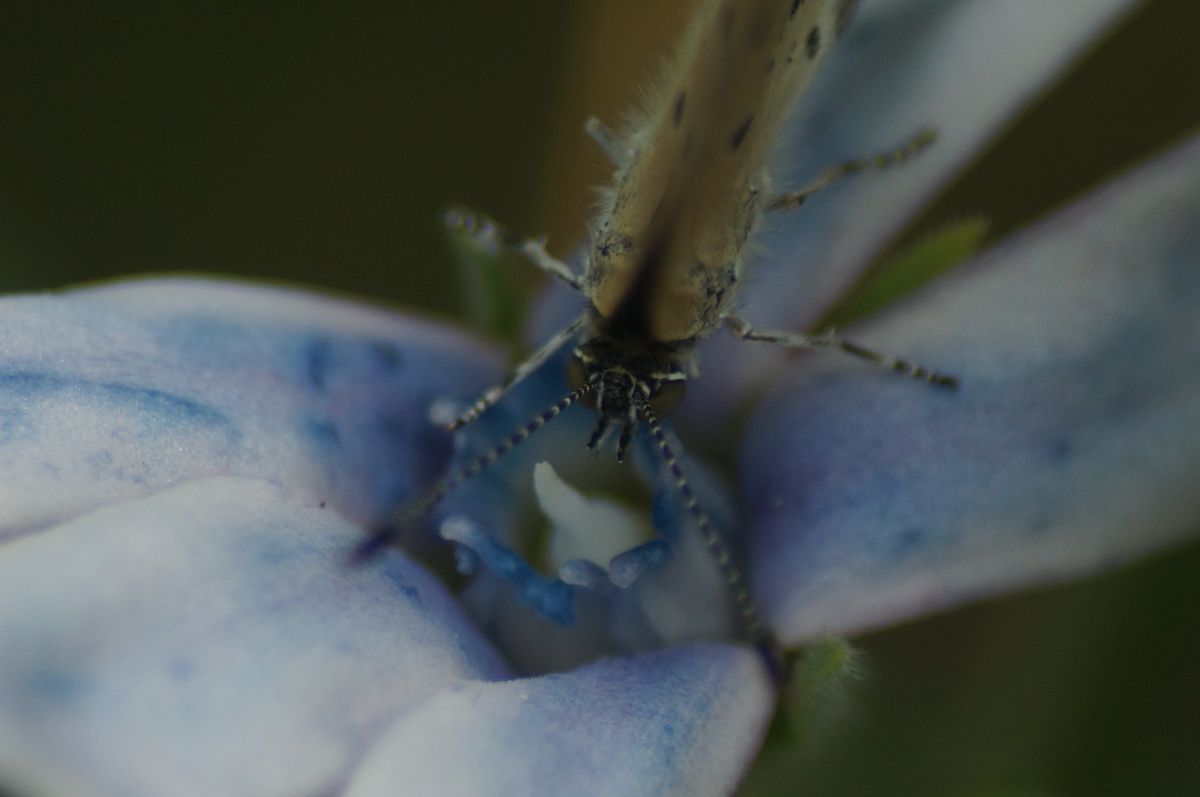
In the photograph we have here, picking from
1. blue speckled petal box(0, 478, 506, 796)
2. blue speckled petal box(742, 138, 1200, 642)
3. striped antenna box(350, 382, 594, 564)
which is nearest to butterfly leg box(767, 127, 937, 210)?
blue speckled petal box(742, 138, 1200, 642)

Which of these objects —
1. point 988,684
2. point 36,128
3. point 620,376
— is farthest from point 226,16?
point 988,684

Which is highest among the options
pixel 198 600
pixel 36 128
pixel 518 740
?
pixel 36 128

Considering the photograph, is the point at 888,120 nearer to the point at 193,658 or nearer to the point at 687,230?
the point at 687,230

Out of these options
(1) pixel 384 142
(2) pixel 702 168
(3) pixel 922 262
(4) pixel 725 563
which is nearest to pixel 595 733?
(4) pixel 725 563

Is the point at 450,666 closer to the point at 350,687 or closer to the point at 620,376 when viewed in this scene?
the point at 350,687

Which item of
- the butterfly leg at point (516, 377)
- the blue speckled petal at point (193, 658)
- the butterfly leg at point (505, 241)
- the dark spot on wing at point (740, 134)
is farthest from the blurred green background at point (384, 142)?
the blue speckled petal at point (193, 658)

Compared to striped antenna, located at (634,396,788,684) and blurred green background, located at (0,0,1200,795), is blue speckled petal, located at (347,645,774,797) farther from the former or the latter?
blurred green background, located at (0,0,1200,795)

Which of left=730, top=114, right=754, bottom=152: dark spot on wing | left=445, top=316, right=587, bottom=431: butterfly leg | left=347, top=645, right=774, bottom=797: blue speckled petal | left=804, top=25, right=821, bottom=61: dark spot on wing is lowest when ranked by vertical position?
left=347, top=645, right=774, bottom=797: blue speckled petal
